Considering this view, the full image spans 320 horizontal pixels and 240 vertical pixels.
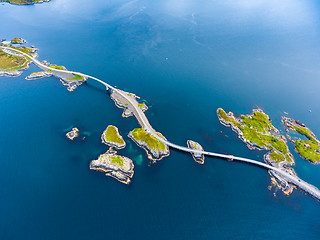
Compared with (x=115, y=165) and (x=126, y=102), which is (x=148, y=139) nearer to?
(x=115, y=165)

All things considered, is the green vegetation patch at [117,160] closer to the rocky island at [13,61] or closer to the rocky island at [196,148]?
the rocky island at [196,148]

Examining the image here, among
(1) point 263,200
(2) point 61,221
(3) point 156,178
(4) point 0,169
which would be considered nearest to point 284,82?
(1) point 263,200

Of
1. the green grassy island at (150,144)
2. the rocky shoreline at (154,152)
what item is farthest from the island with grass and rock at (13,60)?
the rocky shoreline at (154,152)

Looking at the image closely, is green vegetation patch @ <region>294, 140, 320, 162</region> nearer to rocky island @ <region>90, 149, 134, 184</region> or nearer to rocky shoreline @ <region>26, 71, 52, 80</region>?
rocky island @ <region>90, 149, 134, 184</region>

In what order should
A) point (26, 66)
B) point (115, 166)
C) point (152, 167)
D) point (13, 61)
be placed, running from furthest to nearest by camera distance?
1. point (13, 61)
2. point (26, 66)
3. point (152, 167)
4. point (115, 166)

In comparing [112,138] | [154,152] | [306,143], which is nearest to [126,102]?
[112,138]

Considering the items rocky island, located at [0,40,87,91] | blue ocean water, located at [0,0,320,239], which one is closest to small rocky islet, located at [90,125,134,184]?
blue ocean water, located at [0,0,320,239]

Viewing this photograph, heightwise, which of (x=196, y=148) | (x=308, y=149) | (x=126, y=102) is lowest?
(x=196, y=148)
